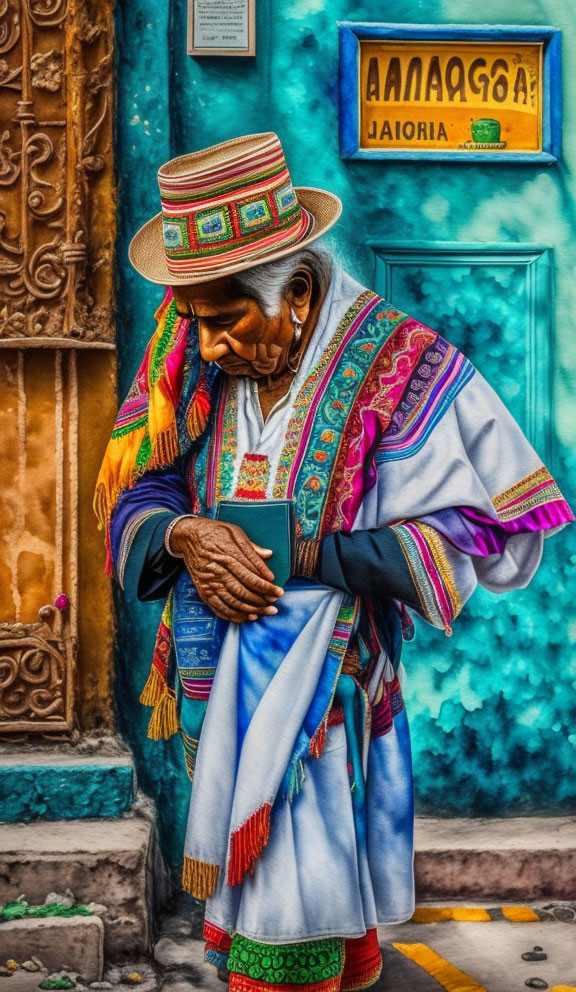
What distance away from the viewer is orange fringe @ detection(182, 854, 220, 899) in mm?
3121

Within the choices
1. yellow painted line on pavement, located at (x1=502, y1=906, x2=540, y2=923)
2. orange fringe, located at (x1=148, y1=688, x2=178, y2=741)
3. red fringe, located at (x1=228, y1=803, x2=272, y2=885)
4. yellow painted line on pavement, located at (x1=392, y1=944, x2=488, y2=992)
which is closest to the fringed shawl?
orange fringe, located at (x1=148, y1=688, x2=178, y2=741)

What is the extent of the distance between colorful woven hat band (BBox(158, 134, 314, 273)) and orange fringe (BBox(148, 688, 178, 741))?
109cm

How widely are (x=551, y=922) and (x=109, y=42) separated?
119 inches

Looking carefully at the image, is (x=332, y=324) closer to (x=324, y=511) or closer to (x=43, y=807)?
(x=324, y=511)

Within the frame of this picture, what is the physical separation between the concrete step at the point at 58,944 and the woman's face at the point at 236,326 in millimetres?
1674

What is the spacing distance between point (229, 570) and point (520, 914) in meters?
1.81

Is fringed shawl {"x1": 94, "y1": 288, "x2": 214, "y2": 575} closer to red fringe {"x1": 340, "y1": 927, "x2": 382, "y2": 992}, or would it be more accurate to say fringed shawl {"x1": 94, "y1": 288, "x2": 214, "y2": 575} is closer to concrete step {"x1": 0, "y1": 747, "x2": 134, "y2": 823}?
concrete step {"x1": 0, "y1": 747, "x2": 134, "y2": 823}

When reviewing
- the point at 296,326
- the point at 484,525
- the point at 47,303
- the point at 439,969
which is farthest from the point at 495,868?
the point at 47,303

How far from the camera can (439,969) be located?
3732 mm

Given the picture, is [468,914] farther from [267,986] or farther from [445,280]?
[445,280]

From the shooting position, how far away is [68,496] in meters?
4.11

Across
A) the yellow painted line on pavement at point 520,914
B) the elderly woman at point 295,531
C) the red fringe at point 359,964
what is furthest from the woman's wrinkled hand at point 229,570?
the yellow painted line on pavement at point 520,914

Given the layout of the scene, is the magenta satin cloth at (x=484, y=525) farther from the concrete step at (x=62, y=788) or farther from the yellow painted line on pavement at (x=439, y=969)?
the concrete step at (x=62, y=788)

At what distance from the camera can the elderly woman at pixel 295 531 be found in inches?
118
